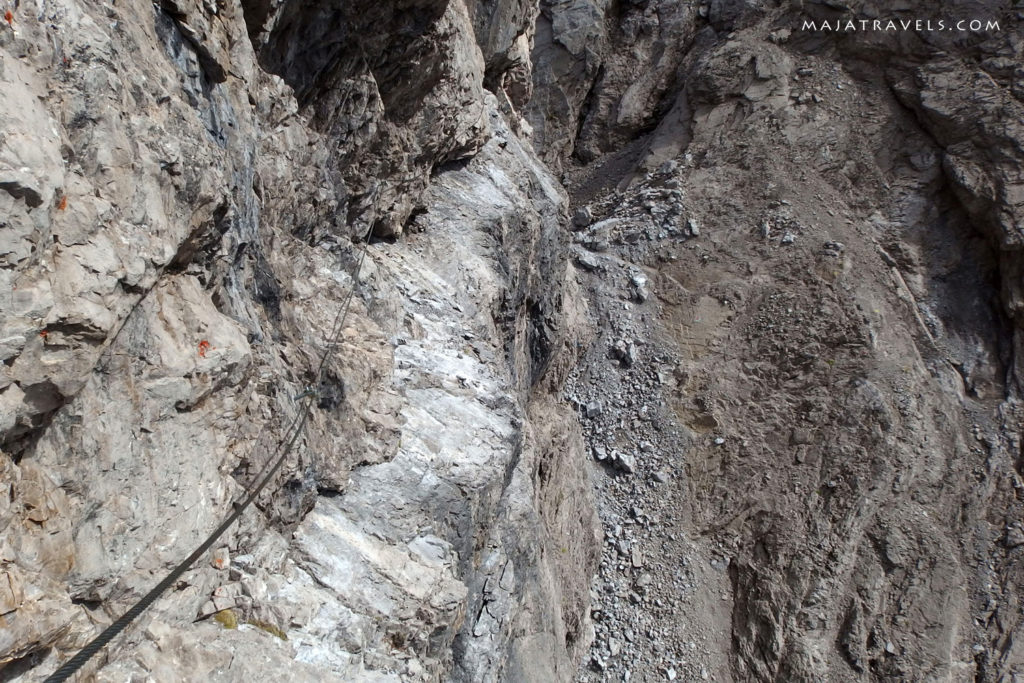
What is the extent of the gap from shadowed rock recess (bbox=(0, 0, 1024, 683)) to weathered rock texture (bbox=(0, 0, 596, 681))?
0.03m

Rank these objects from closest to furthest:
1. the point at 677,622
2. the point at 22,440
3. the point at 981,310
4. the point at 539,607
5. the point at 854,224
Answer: the point at 22,440 → the point at 539,607 → the point at 677,622 → the point at 981,310 → the point at 854,224

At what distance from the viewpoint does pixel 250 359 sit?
17.9ft

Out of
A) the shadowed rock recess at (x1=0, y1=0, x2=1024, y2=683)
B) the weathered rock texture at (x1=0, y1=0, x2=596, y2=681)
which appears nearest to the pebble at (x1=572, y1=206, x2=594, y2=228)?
the shadowed rock recess at (x1=0, y1=0, x2=1024, y2=683)

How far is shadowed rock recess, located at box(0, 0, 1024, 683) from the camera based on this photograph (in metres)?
4.21

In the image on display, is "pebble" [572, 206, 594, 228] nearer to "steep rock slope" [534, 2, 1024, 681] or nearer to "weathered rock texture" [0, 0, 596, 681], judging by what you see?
"steep rock slope" [534, 2, 1024, 681]

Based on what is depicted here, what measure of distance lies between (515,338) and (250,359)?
7519 millimetres

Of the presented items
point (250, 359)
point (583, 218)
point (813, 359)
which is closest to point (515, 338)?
point (250, 359)

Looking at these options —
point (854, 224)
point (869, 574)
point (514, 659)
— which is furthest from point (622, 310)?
point (514, 659)

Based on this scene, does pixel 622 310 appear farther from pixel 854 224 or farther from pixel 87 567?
pixel 87 567

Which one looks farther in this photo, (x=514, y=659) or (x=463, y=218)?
(x=463, y=218)

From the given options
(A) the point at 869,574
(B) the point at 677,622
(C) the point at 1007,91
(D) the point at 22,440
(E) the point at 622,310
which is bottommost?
(B) the point at 677,622

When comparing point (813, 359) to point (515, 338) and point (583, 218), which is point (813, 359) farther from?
point (515, 338)

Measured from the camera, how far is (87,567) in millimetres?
4055

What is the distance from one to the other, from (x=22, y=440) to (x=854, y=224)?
2272cm
